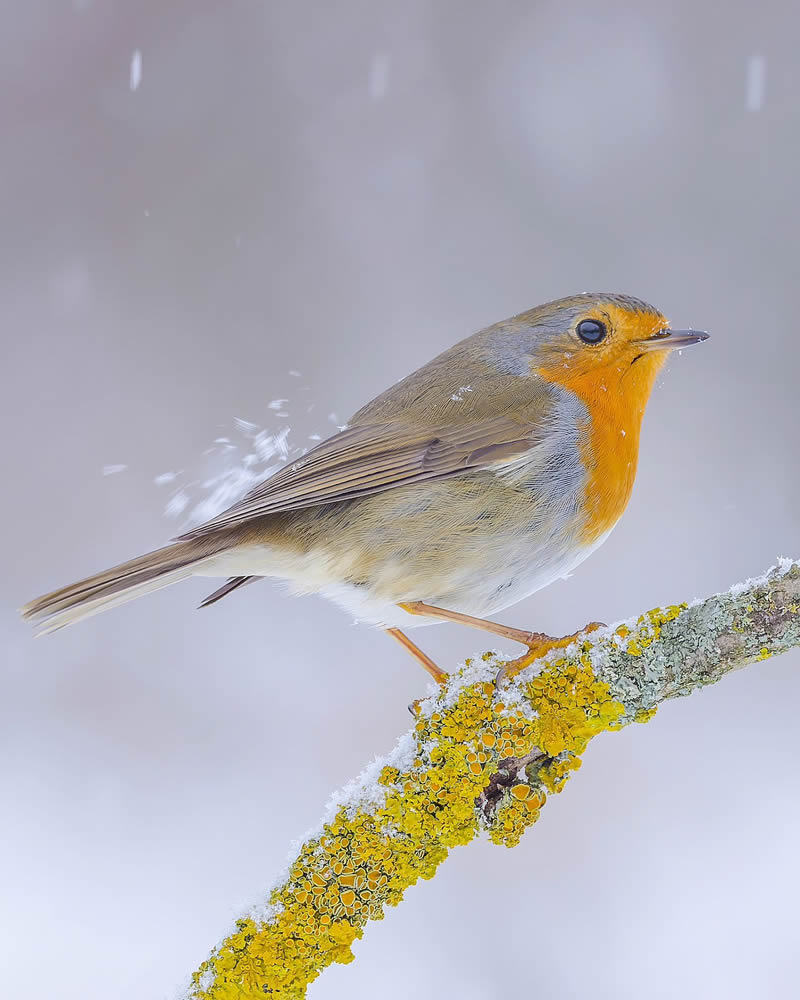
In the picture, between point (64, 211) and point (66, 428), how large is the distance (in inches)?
41.7

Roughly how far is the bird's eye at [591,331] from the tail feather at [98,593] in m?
1.37

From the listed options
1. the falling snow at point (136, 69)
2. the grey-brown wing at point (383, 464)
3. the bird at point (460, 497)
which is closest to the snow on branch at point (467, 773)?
the bird at point (460, 497)

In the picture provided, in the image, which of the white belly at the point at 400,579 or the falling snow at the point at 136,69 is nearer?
the white belly at the point at 400,579

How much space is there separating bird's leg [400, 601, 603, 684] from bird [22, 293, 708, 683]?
0.01m

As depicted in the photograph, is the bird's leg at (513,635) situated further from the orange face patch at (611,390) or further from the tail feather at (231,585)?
the tail feather at (231,585)

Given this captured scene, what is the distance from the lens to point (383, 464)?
300cm

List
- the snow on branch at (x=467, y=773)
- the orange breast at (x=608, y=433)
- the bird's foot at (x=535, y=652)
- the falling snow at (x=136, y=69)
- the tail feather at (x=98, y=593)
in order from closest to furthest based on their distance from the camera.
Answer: the snow on branch at (x=467, y=773), the bird's foot at (x=535, y=652), the tail feather at (x=98, y=593), the orange breast at (x=608, y=433), the falling snow at (x=136, y=69)

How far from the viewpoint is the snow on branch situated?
6.61ft

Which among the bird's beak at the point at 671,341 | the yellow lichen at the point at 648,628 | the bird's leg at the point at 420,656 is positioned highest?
the bird's beak at the point at 671,341

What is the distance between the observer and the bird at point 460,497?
277cm

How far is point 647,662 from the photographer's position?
2062 mm

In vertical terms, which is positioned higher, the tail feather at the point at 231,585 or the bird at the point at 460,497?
the tail feather at the point at 231,585

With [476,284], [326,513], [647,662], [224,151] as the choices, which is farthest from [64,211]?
[647,662]

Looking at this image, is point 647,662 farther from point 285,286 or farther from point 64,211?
point 64,211
